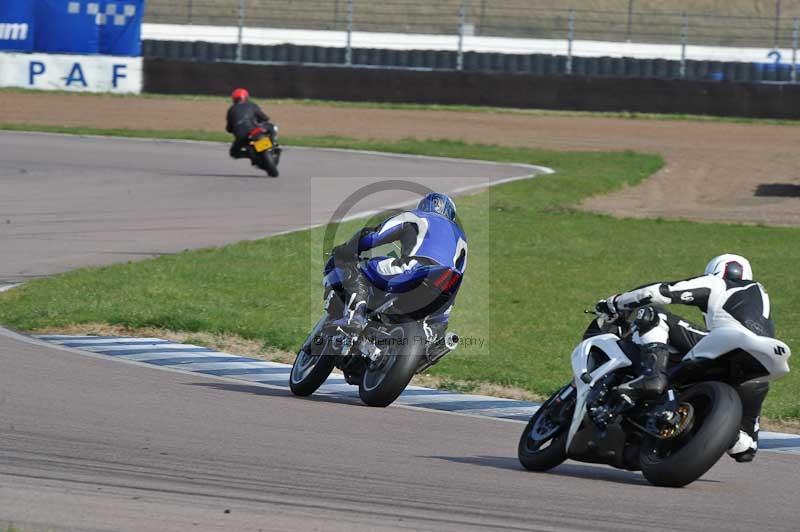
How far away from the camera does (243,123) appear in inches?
951

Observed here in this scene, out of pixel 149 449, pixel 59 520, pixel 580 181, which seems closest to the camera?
pixel 59 520

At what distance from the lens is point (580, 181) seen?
24.9m

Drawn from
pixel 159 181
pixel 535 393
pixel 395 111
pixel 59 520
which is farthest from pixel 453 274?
pixel 395 111

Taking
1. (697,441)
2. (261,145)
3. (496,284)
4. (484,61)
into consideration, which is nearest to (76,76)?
(484,61)

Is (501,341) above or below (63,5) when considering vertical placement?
below

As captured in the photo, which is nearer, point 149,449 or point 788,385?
point 149,449

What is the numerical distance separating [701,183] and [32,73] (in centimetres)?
1782

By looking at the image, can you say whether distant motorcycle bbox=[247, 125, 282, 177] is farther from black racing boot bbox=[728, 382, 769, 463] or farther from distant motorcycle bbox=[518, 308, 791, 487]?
black racing boot bbox=[728, 382, 769, 463]

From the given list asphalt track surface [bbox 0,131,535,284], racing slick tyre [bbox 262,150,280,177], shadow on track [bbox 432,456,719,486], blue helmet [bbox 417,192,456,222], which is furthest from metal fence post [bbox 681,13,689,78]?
shadow on track [bbox 432,456,719,486]

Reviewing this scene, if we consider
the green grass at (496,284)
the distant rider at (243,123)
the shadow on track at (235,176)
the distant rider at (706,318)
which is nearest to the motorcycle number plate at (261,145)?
the distant rider at (243,123)

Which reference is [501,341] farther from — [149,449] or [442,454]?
[149,449]

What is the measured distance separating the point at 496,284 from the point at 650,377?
7.85 m

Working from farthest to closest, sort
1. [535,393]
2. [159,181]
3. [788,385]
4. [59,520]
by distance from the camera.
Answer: [159,181] < [788,385] < [535,393] < [59,520]

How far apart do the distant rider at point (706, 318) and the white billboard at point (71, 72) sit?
29701 millimetres
